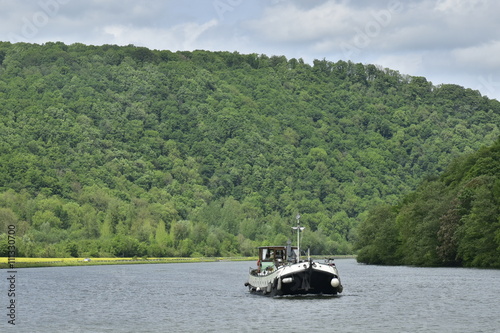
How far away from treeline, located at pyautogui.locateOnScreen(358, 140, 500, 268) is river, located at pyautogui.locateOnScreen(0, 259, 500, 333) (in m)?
13.4

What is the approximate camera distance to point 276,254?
380 feet

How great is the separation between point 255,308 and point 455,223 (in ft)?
256

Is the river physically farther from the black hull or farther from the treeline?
the treeline

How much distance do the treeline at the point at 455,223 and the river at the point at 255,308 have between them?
13443mm

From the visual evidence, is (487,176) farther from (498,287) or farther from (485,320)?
(485,320)

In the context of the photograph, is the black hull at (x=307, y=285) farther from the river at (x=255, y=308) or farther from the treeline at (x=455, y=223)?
the treeline at (x=455, y=223)

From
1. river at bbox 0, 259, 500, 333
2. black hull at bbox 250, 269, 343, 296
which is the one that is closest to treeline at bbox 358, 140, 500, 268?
river at bbox 0, 259, 500, 333

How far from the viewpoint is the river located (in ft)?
253

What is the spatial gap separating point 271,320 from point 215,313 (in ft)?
32.4

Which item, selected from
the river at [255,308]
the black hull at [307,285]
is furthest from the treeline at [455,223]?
the black hull at [307,285]

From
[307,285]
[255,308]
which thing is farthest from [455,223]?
[255,308]

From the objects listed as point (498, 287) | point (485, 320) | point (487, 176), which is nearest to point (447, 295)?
point (498, 287)

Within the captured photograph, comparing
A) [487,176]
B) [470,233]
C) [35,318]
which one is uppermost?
[487,176]

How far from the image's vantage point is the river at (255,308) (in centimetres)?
7719
